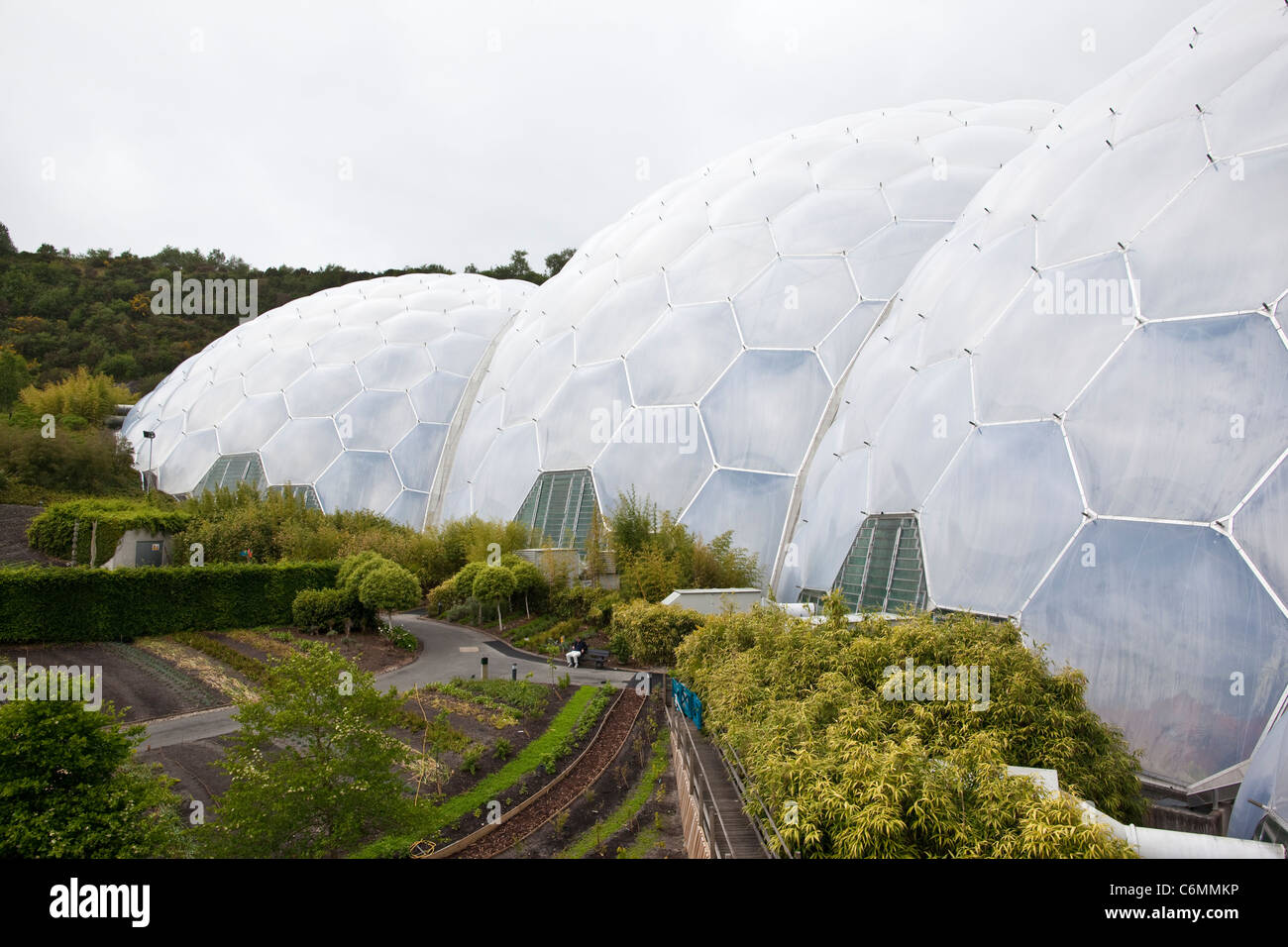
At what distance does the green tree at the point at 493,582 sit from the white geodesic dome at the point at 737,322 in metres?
3.16

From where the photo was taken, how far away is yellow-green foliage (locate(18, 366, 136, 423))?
36656mm

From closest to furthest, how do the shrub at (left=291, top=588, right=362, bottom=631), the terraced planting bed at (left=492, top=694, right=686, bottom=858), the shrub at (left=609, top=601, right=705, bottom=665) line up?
1. the terraced planting bed at (left=492, top=694, right=686, bottom=858)
2. the shrub at (left=609, top=601, right=705, bottom=665)
3. the shrub at (left=291, top=588, right=362, bottom=631)

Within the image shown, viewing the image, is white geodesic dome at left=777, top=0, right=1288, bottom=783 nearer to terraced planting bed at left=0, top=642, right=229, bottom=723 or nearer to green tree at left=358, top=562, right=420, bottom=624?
green tree at left=358, top=562, right=420, bottom=624

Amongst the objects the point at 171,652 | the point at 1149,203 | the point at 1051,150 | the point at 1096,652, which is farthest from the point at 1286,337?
the point at 171,652

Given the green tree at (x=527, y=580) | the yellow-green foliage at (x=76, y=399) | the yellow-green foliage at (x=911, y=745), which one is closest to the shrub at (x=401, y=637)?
the green tree at (x=527, y=580)

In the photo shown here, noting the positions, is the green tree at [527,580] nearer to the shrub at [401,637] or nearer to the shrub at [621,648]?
the shrub at [401,637]

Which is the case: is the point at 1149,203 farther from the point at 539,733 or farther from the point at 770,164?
the point at 770,164

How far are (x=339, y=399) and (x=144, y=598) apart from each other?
11.5m

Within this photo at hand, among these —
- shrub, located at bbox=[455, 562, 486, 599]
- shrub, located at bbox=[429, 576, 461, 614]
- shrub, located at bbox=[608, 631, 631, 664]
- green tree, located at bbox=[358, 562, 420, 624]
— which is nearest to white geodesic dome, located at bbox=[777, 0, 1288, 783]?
shrub, located at bbox=[608, 631, 631, 664]

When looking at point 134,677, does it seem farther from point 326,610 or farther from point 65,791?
point 65,791

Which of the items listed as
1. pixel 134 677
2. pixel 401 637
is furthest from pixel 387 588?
pixel 134 677

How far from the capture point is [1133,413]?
936cm

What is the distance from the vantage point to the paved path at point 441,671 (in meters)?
12.2

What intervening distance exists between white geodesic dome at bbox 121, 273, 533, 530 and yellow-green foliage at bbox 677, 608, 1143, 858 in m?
20.3
